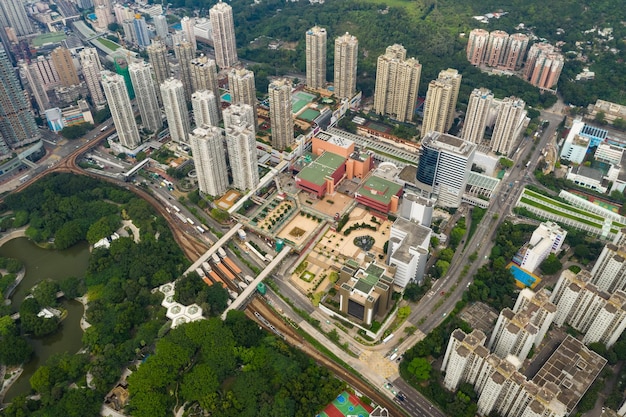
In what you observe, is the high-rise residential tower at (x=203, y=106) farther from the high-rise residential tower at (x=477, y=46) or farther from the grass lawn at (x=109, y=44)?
the high-rise residential tower at (x=477, y=46)

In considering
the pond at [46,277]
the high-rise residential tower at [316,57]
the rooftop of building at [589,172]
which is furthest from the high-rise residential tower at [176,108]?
the rooftop of building at [589,172]

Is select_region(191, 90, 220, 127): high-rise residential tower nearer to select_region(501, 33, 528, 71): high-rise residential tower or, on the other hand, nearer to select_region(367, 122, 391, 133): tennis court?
select_region(367, 122, 391, 133): tennis court

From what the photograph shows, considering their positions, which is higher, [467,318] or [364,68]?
[364,68]

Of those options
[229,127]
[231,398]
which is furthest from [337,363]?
[229,127]

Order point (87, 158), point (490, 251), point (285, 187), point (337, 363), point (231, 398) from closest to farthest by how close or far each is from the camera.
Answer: point (231, 398) → point (337, 363) → point (490, 251) → point (285, 187) → point (87, 158)

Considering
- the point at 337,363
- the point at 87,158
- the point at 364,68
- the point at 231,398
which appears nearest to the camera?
the point at 231,398

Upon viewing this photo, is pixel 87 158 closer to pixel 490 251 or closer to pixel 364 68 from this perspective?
pixel 364 68
